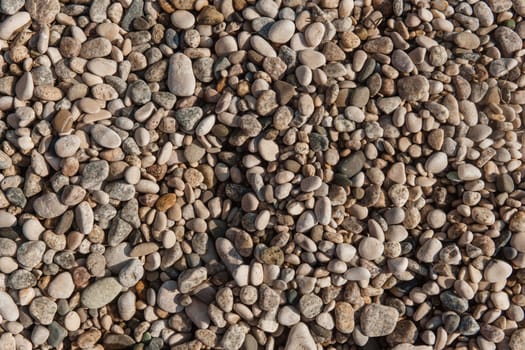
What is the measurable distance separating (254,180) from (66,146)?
1.77ft

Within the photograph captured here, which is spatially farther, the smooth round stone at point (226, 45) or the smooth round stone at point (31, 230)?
the smooth round stone at point (226, 45)

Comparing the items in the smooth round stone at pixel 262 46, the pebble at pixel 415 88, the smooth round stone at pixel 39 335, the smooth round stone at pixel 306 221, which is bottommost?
the smooth round stone at pixel 39 335

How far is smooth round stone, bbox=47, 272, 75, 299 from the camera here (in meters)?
1.65

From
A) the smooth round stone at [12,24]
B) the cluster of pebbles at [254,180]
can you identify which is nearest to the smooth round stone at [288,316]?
the cluster of pebbles at [254,180]

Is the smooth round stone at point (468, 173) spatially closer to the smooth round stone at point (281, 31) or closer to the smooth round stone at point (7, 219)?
the smooth round stone at point (281, 31)

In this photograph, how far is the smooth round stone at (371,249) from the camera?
1.68 meters

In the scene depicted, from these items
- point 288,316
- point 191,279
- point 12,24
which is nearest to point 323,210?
point 288,316

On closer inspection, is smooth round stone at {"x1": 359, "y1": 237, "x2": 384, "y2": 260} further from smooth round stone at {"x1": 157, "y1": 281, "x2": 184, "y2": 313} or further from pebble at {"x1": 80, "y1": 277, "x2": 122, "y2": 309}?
pebble at {"x1": 80, "y1": 277, "x2": 122, "y2": 309}

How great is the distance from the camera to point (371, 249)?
1678 millimetres

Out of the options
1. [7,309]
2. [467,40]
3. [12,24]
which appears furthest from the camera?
[467,40]

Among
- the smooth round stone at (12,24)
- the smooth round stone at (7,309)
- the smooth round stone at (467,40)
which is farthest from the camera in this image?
the smooth round stone at (467,40)

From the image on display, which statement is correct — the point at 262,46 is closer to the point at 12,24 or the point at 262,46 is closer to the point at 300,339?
the point at 12,24

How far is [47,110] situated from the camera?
5.63 ft

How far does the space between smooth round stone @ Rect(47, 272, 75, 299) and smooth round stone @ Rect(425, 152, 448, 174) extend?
1.08m
